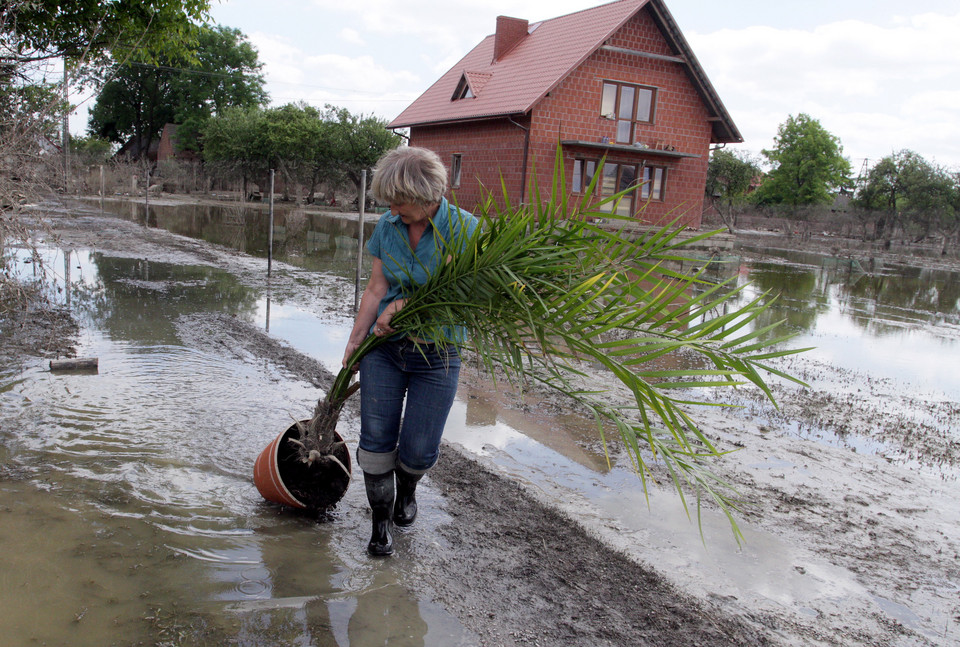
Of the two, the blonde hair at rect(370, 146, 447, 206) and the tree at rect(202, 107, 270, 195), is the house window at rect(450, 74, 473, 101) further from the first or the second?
the blonde hair at rect(370, 146, 447, 206)

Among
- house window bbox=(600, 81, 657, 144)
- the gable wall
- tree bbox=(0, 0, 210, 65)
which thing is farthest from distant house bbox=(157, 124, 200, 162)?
tree bbox=(0, 0, 210, 65)

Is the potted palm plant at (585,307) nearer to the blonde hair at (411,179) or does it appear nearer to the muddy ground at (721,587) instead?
the blonde hair at (411,179)

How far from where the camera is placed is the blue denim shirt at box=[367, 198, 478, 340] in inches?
→ 115

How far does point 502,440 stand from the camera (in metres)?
5.23

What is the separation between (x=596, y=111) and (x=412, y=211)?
77.2 feet

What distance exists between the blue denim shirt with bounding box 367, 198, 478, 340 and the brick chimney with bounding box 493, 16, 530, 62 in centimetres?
2763

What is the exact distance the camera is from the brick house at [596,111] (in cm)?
2411

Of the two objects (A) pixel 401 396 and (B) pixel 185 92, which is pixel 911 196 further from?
(B) pixel 185 92

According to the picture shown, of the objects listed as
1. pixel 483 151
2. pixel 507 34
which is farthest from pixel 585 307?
pixel 507 34

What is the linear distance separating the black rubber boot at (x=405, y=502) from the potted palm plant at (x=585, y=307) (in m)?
0.87

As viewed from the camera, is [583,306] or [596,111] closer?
[583,306]

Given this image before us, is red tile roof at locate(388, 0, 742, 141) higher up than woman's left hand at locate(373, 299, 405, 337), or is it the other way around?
red tile roof at locate(388, 0, 742, 141)

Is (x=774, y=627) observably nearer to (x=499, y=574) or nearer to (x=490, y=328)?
(x=499, y=574)

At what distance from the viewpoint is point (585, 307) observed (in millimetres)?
2365
